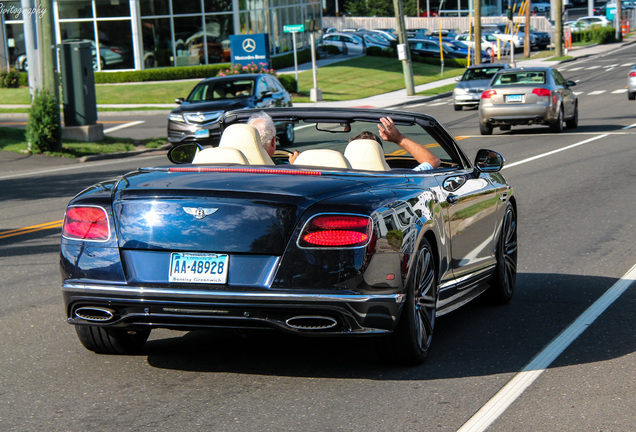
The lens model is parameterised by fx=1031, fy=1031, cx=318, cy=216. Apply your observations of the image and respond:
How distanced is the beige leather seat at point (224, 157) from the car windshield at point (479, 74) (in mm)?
30310

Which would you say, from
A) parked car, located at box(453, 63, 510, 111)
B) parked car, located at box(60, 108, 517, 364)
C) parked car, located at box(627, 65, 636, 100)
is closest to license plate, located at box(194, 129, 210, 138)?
parked car, located at box(453, 63, 510, 111)

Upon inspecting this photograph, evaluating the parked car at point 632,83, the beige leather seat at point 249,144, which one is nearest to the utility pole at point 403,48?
the parked car at point 632,83

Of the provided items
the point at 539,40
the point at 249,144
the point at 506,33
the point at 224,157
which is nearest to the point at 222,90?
the point at 249,144

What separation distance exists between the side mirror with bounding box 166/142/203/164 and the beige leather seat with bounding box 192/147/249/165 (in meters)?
0.58

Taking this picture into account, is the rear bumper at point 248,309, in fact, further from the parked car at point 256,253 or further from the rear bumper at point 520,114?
the rear bumper at point 520,114

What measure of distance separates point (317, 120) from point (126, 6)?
4283 centimetres

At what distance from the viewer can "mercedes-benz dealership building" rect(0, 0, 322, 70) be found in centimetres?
4788

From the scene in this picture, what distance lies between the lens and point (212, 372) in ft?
18.7

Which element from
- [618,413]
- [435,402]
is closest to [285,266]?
[435,402]

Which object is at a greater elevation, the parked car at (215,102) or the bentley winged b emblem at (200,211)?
the bentley winged b emblem at (200,211)

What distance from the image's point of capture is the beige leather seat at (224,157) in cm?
616

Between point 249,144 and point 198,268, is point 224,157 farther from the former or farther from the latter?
point 198,268

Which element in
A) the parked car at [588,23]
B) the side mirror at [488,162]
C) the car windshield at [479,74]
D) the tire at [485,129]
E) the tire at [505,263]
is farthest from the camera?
the parked car at [588,23]

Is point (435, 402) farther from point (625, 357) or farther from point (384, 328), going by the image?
point (625, 357)
